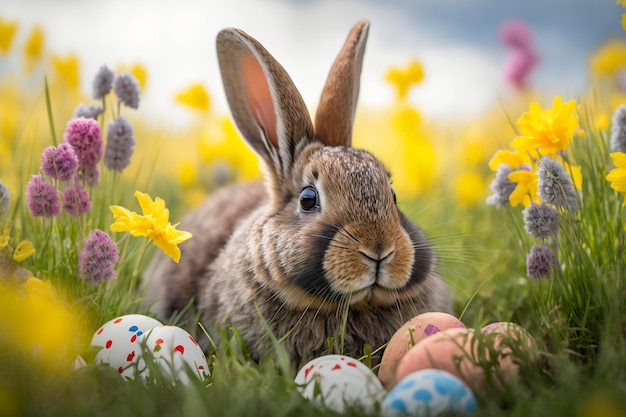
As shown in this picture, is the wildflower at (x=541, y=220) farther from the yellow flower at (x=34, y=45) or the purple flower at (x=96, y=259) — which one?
the yellow flower at (x=34, y=45)

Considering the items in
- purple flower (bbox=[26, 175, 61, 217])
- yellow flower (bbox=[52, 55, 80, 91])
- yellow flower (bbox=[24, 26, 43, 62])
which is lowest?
purple flower (bbox=[26, 175, 61, 217])

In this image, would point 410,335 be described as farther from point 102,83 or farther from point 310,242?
point 102,83

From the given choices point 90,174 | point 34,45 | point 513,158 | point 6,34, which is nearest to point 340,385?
point 513,158

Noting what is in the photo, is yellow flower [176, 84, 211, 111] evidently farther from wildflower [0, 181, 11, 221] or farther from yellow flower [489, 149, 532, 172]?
yellow flower [489, 149, 532, 172]

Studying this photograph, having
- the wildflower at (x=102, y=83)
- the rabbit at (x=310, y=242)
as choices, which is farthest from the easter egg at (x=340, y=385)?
the wildflower at (x=102, y=83)

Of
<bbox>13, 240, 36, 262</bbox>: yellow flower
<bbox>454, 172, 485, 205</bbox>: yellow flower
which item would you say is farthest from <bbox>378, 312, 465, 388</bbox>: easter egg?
<bbox>454, 172, 485, 205</bbox>: yellow flower

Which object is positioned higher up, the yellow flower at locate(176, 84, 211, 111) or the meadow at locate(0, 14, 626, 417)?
the yellow flower at locate(176, 84, 211, 111)
